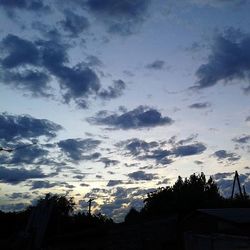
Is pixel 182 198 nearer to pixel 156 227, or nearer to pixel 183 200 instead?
pixel 183 200

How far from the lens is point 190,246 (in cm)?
2434

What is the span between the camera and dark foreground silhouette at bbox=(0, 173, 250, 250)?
909 inches

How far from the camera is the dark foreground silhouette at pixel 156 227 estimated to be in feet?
75.8

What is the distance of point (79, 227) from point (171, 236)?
65.9ft

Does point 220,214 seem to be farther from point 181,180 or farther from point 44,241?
point 181,180

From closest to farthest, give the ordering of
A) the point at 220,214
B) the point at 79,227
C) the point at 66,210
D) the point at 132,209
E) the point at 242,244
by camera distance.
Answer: the point at 242,244
the point at 220,214
the point at 79,227
the point at 132,209
the point at 66,210

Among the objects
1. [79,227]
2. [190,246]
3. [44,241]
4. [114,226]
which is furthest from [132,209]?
[190,246]

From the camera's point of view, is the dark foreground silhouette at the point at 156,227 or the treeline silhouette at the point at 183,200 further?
the treeline silhouette at the point at 183,200

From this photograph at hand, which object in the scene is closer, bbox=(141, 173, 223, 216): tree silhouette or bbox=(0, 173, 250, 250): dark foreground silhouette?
bbox=(0, 173, 250, 250): dark foreground silhouette

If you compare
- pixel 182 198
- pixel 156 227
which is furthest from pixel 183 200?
pixel 156 227

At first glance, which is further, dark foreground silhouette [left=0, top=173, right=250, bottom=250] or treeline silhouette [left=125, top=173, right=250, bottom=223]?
treeline silhouette [left=125, top=173, right=250, bottom=223]

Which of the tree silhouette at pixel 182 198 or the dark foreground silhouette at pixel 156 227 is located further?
the tree silhouette at pixel 182 198

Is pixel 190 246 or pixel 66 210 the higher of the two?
pixel 66 210

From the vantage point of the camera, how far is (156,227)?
Answer: 1217 inches
